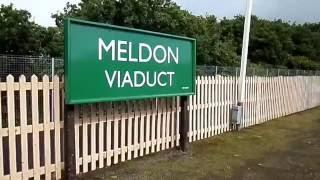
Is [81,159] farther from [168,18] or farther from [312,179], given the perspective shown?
[168,18]

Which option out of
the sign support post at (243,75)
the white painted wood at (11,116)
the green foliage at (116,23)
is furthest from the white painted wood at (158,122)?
the green foliage at (116,23)

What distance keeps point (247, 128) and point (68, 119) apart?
7678mm

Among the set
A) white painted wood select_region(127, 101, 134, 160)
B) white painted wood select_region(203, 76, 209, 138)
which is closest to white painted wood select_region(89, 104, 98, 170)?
white painted wood select_region(127, 101, 134, 160)

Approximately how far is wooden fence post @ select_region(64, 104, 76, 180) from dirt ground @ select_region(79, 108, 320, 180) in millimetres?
411

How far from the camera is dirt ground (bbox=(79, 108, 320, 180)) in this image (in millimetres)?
7184

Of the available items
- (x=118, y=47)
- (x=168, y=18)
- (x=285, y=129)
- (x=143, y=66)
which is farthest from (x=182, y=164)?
(x=168, y=18)

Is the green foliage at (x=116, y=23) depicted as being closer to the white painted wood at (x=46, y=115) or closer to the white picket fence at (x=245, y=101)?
the white picket fence at (x=245, y=101)

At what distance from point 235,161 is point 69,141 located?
140 inches

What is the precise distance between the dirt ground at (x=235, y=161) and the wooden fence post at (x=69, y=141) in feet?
1.35

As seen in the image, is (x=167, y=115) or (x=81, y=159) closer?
(x=81, y=159)

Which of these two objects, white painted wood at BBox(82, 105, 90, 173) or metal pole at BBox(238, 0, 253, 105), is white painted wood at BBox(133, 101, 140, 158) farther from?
metal pole at BBox(238, 0, 253, 105)

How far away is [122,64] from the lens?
6.94 metres

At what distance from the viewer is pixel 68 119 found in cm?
618

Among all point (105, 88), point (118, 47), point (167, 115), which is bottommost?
point (167, 115)
